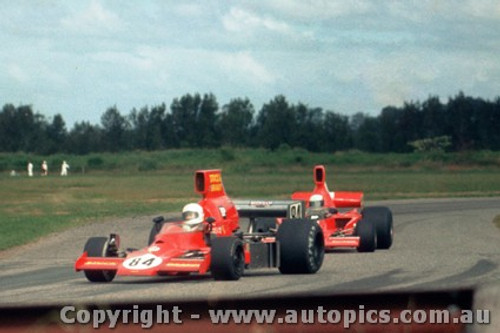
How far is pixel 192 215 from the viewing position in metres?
15.7

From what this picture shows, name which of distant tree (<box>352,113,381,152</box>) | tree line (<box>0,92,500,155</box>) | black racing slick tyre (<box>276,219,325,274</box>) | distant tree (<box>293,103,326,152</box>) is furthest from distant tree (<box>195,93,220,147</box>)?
black racing slick tyre (<box>276,219,325,274</box>)

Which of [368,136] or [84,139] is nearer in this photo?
Result: [368,136]

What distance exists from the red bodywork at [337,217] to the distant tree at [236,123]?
7499cm

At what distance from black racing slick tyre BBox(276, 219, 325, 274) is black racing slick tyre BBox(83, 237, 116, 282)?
2.49m

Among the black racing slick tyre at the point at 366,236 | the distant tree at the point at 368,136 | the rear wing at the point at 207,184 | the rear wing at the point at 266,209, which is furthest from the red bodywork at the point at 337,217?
the distant tree at the point at 368,136

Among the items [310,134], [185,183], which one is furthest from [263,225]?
[310,134]

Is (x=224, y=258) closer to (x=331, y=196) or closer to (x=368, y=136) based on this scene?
(x=331, y=196)

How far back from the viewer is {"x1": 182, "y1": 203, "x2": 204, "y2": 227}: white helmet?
51.4 ft

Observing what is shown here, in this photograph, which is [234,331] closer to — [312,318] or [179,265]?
[312,318]

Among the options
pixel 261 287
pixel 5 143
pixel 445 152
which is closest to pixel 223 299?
pixel 261 287

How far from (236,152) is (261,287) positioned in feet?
249

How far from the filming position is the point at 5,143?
363ft

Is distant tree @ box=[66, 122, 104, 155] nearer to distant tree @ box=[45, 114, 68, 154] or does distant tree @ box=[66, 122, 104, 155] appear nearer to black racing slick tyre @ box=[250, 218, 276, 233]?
distant tree @ box=[45, 114, 68, 154]

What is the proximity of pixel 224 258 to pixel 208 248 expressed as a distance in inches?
42.1
